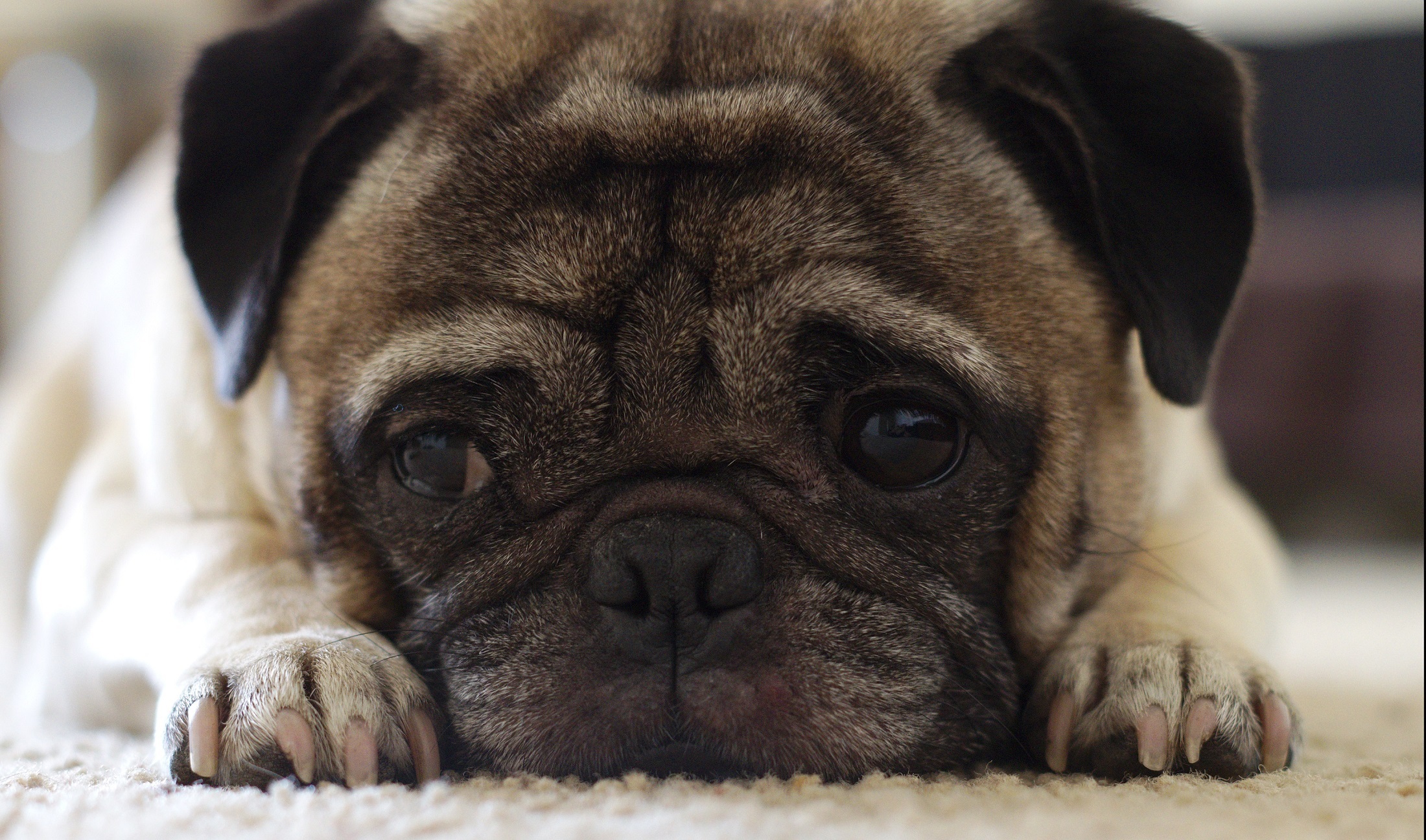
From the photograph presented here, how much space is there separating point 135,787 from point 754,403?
80 cm

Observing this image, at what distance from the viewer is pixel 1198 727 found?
1459 millimetres

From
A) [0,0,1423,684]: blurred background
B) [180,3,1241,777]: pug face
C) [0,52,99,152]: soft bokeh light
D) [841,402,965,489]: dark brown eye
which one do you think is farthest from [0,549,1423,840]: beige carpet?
[0,52,99,152]: soft bokeh light

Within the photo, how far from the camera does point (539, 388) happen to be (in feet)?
5.01

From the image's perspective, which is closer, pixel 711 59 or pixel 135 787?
pixel 135 787

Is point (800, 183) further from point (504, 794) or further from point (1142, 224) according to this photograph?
point (504, 794)

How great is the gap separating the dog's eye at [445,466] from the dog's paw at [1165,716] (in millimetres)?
760

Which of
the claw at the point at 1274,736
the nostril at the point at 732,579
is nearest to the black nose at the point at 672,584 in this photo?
the nostril at the point at 732,579

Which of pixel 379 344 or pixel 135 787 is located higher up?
pixel 379 344

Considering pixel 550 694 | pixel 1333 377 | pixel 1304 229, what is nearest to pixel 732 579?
pixel 550 694

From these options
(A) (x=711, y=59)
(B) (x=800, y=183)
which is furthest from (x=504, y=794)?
(A) (x=711, y=59)

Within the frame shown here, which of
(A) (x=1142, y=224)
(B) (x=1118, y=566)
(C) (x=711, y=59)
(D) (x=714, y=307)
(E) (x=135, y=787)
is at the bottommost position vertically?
(E) (x=135, y=787)

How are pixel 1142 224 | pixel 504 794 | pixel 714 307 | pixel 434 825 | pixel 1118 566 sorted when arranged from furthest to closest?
pixel 1118 566 < pixel 1142 224 < pixel 714 307 < pixel 504 794 < pixel 434 825

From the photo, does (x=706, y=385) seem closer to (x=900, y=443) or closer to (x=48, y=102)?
(x=900, y=443)

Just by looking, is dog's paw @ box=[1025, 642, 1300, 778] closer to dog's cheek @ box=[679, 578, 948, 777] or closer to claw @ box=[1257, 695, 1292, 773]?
claw @ box=[1257, 695, 1292, 773]
